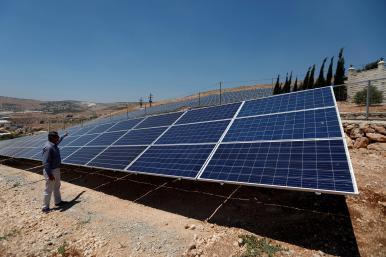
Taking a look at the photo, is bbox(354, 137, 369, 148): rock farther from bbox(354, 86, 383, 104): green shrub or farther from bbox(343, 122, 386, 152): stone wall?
bbox(354, 86, 383, 104): green shrub

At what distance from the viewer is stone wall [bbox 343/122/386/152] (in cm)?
1093

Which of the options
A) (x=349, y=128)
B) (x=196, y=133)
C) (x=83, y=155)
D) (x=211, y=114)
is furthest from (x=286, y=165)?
(x=83, y=155)

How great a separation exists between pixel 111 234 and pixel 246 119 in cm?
606

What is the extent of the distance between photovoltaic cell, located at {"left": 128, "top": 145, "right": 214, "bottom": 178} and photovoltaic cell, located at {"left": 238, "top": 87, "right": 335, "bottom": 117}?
2.83 m

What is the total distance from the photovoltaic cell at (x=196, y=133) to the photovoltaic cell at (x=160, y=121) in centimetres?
150

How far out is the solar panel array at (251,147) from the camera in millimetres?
5472

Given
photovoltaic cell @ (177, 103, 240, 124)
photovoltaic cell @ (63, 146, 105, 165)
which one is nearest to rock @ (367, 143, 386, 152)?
photovoltaic cell @ (177, 103, 240, 124)

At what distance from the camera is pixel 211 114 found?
1128 centimetres

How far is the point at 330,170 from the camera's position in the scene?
17.1 ft

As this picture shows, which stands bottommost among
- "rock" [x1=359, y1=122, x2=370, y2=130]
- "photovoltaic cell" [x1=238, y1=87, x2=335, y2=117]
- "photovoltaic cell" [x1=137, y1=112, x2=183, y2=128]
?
"rock" [x1=359, y1=122, x2=370, y2=130]

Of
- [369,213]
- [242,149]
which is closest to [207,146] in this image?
[242,149]

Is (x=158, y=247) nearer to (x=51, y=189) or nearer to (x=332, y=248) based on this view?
(x=332, y=248)

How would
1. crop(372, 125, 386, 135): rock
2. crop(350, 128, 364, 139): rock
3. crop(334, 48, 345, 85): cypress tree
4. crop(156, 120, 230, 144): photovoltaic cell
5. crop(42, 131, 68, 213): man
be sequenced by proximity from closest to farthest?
crop(42, 131, 68, 213): man
crop(156, 120, 230, 144): photovoltaic cell
crop(372, 125, 386, 135): rock
crop(350, 128, 364, 139): rock
crop(334, 48, 345, 85): cypress tree

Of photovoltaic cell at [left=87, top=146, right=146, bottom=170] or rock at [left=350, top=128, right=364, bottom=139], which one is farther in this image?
rock at [left=350, top=128, right=364, bottom=139]
